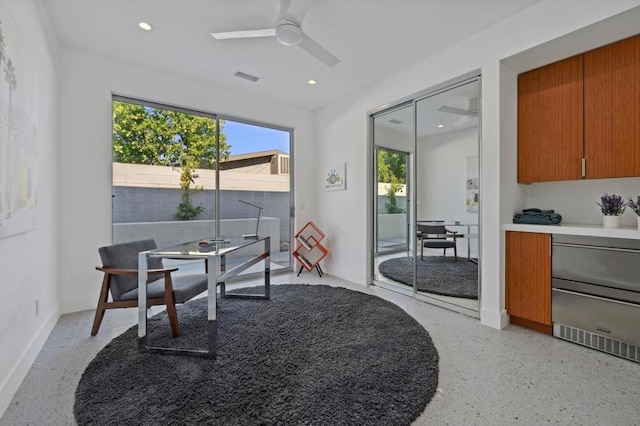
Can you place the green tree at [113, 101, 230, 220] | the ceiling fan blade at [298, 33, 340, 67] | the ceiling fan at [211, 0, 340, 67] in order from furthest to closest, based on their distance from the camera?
the green tree at [113, 101, 230, 220] < the ceiling fan blade at [298, 33, 340, 67] < the ceiling fan at [211, 0, 340, 67]

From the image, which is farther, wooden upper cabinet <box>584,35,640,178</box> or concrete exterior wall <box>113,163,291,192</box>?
concrete exterior wall <box>113,163,291,192</box>

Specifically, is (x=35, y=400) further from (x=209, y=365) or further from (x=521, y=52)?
(x=521, y=52)

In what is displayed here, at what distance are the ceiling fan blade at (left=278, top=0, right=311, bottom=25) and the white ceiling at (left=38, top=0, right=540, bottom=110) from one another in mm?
175

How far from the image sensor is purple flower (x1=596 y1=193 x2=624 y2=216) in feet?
7.31

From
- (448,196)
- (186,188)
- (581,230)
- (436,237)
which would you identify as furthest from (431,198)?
(186,188)

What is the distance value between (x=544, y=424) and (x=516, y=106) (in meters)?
2.62

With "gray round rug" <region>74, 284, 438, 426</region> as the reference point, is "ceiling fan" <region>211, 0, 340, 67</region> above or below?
above

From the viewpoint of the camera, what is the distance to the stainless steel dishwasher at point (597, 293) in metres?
2.05

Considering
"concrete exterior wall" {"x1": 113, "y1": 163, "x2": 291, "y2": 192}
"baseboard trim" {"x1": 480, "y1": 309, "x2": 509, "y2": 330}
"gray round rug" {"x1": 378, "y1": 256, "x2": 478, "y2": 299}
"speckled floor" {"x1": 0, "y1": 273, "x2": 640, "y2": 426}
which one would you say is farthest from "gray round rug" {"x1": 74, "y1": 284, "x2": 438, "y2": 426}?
"concrete exterior wall" {"x1": 113, "y1": 163, "x2": 291, "y2": 192}

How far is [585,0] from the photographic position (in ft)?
6.79

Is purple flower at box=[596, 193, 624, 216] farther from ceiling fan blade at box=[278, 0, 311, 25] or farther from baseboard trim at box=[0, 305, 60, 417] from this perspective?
baseboard trim at box=[0, 305, 60, 417]

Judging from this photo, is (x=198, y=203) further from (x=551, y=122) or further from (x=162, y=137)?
(x=551, y=122)

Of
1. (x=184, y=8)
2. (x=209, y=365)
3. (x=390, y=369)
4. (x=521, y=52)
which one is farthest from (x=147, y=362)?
(x=521, y=52)

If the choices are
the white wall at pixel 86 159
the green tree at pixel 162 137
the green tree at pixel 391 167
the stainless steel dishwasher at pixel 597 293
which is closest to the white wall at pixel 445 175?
the green tree at pixel 391 167
